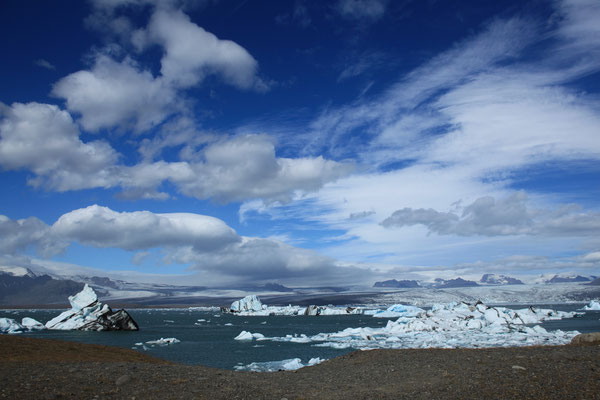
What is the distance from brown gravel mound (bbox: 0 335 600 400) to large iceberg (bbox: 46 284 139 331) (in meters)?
52.0

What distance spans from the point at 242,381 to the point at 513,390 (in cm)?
761

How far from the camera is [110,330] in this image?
212ft

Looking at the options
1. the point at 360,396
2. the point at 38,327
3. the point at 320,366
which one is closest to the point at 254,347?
the point at 320,366

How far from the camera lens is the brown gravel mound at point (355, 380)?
10.4m

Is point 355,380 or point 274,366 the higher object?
point 355,380

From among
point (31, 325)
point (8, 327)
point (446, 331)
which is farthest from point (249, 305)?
point (446, 331)

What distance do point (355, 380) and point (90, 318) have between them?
63.1 metres

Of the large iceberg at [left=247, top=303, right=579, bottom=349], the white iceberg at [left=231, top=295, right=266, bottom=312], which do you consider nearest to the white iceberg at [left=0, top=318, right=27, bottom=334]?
the large iceberg at [left=247, top=303, right=579, bottom=349]

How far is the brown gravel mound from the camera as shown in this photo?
10406 millimetres

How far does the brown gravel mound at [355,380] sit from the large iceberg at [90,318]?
52013mm

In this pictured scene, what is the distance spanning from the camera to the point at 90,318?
65188mm

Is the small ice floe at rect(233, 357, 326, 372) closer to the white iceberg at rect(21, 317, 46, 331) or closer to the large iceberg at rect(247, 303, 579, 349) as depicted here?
the large iceberg at rect(247, 303, 579, 349)

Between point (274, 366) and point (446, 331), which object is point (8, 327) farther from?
point (446, 331)

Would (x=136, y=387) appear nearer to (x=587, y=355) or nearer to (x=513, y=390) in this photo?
(x=513, y=390)
